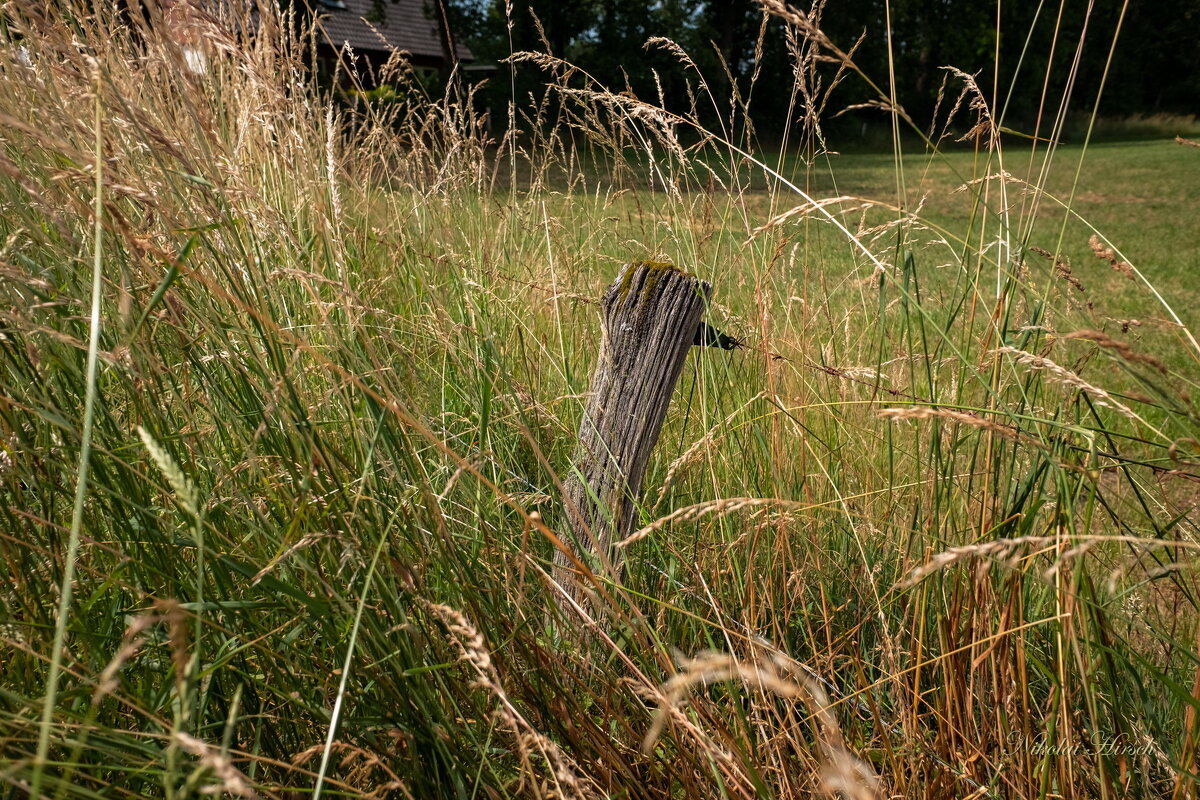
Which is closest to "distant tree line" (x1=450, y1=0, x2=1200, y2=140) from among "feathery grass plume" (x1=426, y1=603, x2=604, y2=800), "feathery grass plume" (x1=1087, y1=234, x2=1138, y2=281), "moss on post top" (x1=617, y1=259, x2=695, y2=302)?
"moss on post top" (x1=617, y1=259, x2=695, y2=302)

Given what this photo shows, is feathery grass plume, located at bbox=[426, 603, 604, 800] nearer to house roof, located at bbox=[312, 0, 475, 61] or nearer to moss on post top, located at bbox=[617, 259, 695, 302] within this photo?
moss on post top, located at bbox=[617, 259, 695, 302]

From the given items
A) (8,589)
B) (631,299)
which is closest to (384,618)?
(8,589)

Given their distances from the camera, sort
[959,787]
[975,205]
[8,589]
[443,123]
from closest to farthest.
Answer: [8,589]
[959,787]
[975,205]
[443,123]

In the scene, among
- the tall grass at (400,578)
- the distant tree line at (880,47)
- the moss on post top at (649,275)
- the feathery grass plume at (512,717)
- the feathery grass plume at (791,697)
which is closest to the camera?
the feathery grass plume at (791,697)

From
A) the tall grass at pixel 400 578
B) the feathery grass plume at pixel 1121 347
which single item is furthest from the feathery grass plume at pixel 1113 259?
Answer: the feathery grass plume at pixel 1121 347

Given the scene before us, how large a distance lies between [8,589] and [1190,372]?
586cm

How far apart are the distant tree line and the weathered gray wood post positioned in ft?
51.6

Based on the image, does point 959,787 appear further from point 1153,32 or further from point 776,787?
point 1153,32

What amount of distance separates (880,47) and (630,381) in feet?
111

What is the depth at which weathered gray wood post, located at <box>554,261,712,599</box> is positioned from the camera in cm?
163

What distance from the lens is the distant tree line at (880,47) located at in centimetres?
2445

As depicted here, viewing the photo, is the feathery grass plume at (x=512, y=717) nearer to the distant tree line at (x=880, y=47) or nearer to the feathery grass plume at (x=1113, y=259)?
the feathery grass plume at (x=1113, y=259)

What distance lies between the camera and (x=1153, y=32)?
3994 cm

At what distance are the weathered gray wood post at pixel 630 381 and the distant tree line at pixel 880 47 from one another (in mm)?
15738
